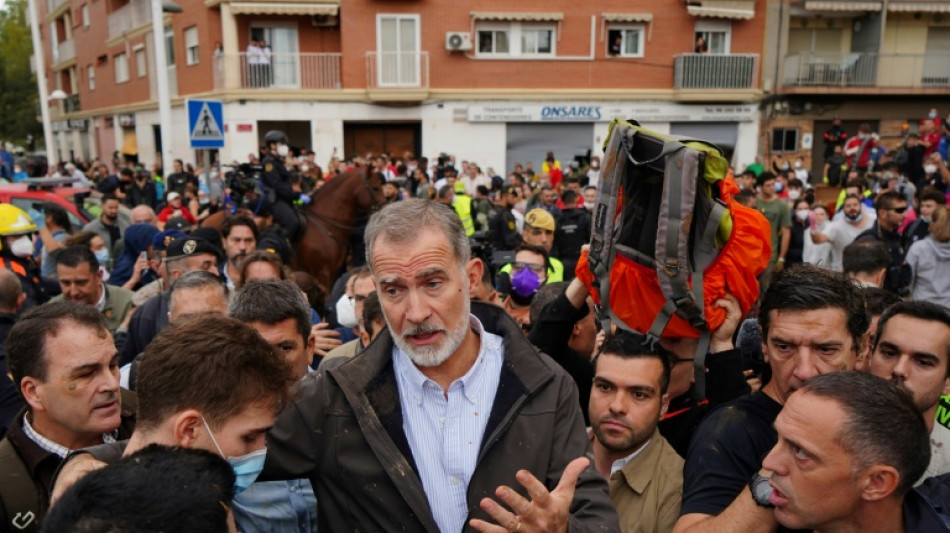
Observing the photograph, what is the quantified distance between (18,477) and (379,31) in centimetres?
2247

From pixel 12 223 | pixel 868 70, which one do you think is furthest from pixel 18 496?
pixel 868 70

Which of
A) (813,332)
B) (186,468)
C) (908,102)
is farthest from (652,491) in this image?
(908,102)

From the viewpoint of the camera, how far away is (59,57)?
40.4 metres

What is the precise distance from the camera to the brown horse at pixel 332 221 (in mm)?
10336

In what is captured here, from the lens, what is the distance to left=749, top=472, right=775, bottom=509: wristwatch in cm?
214

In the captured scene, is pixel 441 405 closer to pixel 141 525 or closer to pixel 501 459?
pixel 501 459

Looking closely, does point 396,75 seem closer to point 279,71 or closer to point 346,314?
point 279,71

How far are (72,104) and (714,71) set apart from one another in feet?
108

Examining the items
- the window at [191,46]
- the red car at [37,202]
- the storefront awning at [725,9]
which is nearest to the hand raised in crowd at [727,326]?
the red car at [37,202]

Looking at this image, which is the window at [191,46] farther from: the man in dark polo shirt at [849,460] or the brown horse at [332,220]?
the man in dark polo shirt at [849,460]

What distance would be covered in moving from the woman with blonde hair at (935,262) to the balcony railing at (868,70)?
70.2 ft

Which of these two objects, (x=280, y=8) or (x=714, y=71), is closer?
(x=280, y=8)

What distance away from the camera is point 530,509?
1.77m

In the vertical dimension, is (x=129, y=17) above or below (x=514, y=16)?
above
